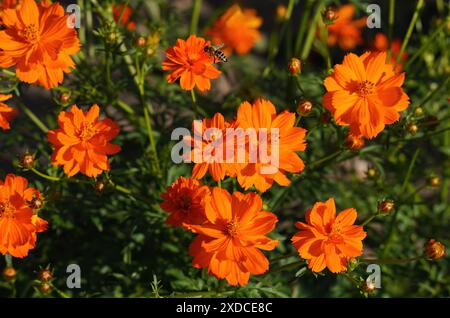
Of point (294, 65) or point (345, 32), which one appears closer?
point (294, 65)

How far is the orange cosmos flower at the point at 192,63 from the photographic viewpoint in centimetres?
198

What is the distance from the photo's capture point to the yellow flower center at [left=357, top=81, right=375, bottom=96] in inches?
81.0

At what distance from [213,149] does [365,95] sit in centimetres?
60

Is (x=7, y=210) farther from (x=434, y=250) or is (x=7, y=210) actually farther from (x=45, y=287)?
(x=434, y=250)

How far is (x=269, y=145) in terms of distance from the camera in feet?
6.23

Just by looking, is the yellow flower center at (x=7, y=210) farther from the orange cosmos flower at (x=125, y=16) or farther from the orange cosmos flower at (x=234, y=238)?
the orange cosmos flower at (x=125, y=16)

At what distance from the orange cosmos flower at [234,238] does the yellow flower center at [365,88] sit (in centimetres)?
56

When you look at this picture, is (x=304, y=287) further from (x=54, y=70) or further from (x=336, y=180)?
(x=54, y=70)

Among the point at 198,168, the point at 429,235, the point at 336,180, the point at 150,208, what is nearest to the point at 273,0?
the point at 336,180

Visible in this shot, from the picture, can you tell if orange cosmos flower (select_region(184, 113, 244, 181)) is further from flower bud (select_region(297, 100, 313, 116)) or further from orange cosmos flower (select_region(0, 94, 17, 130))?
orange cosmos flower (select_region(0, 94, 17, 130))

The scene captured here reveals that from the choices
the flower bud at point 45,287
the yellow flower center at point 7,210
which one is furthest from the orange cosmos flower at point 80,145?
the flower bud at point 45,287

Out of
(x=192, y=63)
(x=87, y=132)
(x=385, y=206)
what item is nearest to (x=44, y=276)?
(x=87, y=132)

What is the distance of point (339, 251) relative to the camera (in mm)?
1871
